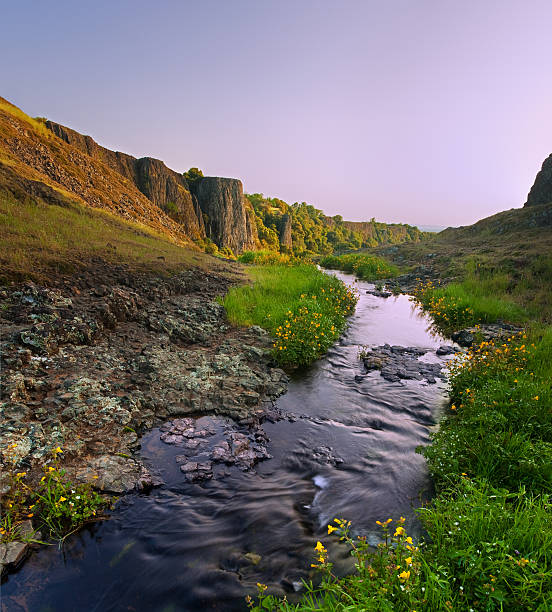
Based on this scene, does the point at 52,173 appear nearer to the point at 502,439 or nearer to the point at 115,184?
the point at 115,184

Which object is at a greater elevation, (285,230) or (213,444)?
(285,230)

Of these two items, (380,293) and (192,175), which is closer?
(380,293)

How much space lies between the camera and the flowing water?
3102 millimetres

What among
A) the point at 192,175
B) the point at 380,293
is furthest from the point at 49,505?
the point at 192,175

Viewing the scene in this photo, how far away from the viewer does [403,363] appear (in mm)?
9508

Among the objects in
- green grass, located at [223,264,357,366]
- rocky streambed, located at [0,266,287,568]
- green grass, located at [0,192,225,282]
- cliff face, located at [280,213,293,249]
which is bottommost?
rocky streambed, located at [0,266,287,568]

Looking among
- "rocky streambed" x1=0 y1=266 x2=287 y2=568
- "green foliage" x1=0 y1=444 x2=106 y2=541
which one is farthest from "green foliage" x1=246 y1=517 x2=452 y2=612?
"rocky streambed" x1=0 y1=266 x2=287 y2=568

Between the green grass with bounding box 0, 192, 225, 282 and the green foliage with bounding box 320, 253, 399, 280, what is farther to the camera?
the green foliage with bounding box 320, 253, 399, 280

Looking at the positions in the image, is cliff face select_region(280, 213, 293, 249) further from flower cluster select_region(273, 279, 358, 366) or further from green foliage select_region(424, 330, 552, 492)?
green foliage select_region(424, 330, 552, 492)

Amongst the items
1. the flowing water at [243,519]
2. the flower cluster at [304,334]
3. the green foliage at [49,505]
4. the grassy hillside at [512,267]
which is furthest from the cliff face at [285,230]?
the green foliage at [49,505]

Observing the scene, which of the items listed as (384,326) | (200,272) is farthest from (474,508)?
(200,272)

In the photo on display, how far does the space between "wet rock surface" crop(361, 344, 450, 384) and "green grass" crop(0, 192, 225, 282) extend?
9484 mm

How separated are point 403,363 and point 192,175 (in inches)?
1917

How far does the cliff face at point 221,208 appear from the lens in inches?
1860
